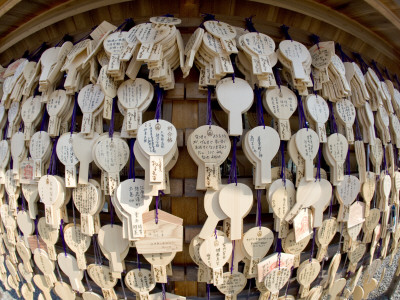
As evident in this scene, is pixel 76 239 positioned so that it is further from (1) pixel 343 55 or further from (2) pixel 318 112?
(1) pixel 343 55

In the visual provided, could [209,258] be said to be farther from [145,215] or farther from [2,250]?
[2,250]

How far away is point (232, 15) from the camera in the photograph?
3.28ft

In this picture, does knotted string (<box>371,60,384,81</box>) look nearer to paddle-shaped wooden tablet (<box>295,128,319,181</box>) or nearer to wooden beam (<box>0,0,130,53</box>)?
paddle-shaped wooden tablet (<box>295,128,319,181</box>)

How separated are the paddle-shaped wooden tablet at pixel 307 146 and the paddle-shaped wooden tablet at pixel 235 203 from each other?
189 millimetres

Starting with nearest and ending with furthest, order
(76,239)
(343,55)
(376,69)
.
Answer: (76,239) < (343,55) < (376,69)

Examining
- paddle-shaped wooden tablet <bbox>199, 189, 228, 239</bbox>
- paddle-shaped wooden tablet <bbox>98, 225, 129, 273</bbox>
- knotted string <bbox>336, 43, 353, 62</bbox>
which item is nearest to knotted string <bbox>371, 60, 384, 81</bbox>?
knotted string <bbox>336, 43, 353, 62</bbox>

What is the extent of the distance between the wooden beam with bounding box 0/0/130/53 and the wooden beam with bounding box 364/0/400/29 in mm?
767

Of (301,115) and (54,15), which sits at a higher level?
(54,15)

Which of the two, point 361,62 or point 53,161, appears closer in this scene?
point 53,161

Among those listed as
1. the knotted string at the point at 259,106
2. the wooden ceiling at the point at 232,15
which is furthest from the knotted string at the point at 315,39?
the knotted string at the point at 259,106

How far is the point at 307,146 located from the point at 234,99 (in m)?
0.26

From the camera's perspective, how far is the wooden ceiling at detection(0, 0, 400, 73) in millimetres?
978

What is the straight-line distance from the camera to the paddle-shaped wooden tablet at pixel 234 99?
87 cm

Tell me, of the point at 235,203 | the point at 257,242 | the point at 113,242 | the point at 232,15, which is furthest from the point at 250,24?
the point at 113,242
